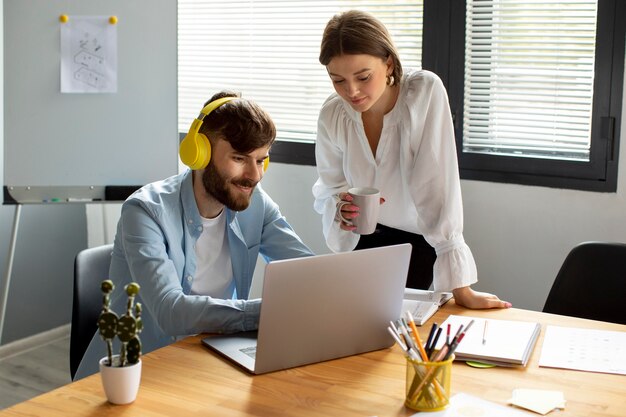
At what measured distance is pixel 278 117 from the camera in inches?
150

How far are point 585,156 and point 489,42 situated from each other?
0.56m

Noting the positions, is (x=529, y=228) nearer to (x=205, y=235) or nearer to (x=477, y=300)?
(x=477, y=300)

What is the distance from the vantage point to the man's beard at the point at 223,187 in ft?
6.75

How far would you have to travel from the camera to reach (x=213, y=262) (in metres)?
2.16

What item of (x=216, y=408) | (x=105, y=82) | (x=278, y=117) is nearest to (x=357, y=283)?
(x=216, y=408)

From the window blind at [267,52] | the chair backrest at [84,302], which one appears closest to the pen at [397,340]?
the chair backrest at [84,302]

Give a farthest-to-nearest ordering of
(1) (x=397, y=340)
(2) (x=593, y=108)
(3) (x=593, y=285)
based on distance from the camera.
Result: (2) (x=593, y=108) < (3) (x=593, y=285) < (1) (x=397, y=340)

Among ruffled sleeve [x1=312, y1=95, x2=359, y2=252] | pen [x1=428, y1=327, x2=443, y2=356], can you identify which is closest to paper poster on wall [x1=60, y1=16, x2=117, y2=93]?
ruffled sleeve [x1=312, y1=95, x2=359, y2=252]

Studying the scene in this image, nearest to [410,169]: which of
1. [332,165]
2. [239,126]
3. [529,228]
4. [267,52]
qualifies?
[332,165]

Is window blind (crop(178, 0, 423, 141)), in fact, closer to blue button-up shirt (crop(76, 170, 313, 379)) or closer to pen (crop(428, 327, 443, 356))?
blue button-up shirt (crop(76, 170, 313, 379))

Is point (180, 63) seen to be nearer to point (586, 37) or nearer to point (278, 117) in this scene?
point (278, 117)

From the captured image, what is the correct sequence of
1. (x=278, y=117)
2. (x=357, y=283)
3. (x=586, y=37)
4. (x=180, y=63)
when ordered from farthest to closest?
(x=180, y=63), (x=278, y=117), (x=586, y=37), (x=357, y=283)

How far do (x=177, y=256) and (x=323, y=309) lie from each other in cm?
50

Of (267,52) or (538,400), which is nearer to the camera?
(538,400)
